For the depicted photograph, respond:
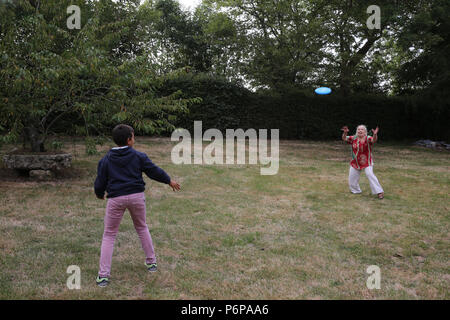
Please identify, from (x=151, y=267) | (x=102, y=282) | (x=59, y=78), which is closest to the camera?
(x=102, y=282)

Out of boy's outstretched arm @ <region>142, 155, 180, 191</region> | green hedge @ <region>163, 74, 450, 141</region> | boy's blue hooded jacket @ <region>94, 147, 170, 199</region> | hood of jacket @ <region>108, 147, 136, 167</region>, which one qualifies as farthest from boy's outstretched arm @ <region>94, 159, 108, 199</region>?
green hedge @ <region>163, 74, 450, 141</region>

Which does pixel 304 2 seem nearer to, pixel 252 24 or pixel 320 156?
pixel 252 24

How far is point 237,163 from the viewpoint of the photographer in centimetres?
1216

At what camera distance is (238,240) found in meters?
5.14

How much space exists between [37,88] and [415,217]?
7888 millimetres

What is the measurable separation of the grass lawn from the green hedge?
9.76 m

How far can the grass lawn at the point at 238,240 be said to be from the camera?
12.1ft

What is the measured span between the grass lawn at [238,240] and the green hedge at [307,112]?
9.76 m

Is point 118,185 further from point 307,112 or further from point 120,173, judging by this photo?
point 307,112

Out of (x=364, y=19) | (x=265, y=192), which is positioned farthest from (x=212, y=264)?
(x=364, y=19)

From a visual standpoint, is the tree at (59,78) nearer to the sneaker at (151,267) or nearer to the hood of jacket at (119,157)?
the hood of jacket at (119,157)

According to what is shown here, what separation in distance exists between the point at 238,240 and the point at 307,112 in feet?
53.9

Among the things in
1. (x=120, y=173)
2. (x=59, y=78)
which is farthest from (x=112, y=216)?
(x=59, y=78)

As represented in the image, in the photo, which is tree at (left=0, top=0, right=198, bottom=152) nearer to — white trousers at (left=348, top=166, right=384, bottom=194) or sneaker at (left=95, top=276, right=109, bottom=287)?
white trousers at (left=348, top=166, right=384, bottom=194)
